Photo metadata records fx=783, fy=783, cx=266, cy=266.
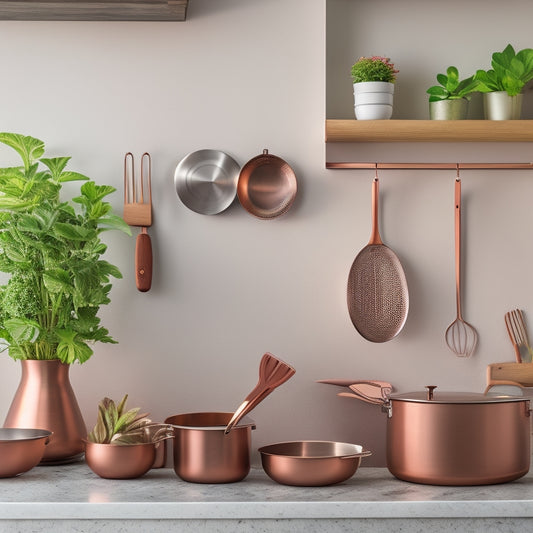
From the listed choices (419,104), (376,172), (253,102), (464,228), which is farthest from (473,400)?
(253,102)

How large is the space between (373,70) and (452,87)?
20 centimetres

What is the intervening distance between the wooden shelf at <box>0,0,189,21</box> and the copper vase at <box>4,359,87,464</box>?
81cm

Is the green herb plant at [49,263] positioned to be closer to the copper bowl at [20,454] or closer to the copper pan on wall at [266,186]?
the copper bowl at [20,454]

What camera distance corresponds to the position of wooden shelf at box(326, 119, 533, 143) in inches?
71.0

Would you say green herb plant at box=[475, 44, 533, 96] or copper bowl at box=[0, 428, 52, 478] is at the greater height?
green herb plant at box=[475, 44, 533, 96]

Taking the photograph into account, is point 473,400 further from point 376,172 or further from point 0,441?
point 0,441

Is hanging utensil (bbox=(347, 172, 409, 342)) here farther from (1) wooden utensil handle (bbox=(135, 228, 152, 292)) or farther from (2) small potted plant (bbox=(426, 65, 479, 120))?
(1) wooden utensil handle (bbox=(135, 228, 152, 292))

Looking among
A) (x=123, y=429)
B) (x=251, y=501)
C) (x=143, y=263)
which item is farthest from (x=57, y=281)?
(x=251, y=501)

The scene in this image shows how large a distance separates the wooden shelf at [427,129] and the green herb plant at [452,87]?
8cm

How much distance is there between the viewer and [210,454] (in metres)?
1.59

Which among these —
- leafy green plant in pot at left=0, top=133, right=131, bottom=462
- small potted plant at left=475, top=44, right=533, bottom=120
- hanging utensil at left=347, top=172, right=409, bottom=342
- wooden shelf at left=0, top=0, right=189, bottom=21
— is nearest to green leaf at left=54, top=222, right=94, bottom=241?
leafy green plant in pot at left=0, top=133, right=131, bottom=462

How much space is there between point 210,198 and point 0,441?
0.73 m

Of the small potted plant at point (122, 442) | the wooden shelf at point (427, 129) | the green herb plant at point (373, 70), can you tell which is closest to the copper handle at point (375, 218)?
the wooden shelf at point (427, 129)

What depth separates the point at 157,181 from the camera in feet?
6.28
